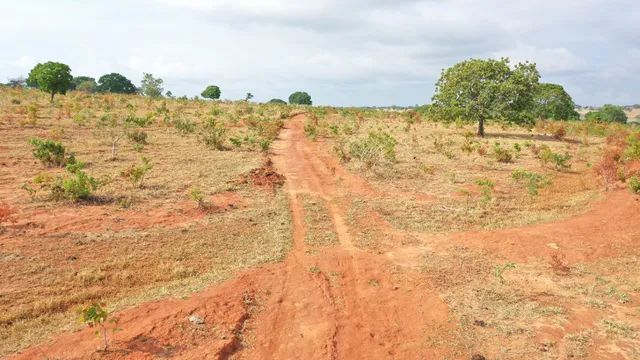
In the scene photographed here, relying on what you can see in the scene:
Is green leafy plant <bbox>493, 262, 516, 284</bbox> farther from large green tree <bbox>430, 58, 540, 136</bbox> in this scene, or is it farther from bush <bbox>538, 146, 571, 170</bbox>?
large green tree <bbox>430, 58, 540, 136</bbox>

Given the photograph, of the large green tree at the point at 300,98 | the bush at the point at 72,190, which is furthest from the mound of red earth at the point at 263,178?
the large green tree at the point at 300,98

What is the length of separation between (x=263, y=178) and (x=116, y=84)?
212 feet

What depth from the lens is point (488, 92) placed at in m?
27.2

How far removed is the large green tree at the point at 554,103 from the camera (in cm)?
4447

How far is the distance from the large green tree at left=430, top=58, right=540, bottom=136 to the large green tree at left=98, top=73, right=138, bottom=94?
57062mm

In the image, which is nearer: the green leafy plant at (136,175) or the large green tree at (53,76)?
the green leafy plant at (136,175)

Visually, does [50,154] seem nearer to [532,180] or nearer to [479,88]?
[532,180]

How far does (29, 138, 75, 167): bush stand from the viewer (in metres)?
15.3

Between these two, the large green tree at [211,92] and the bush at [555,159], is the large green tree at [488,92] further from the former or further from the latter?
the large green tree at [211,92]

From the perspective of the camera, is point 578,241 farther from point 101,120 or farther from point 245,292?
point 101,120

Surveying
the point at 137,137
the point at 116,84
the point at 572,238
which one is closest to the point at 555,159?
the point at 572,238

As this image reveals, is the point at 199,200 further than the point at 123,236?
Yes

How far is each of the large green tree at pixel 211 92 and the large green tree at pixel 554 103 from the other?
42.6m

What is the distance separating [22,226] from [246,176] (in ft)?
22.9
